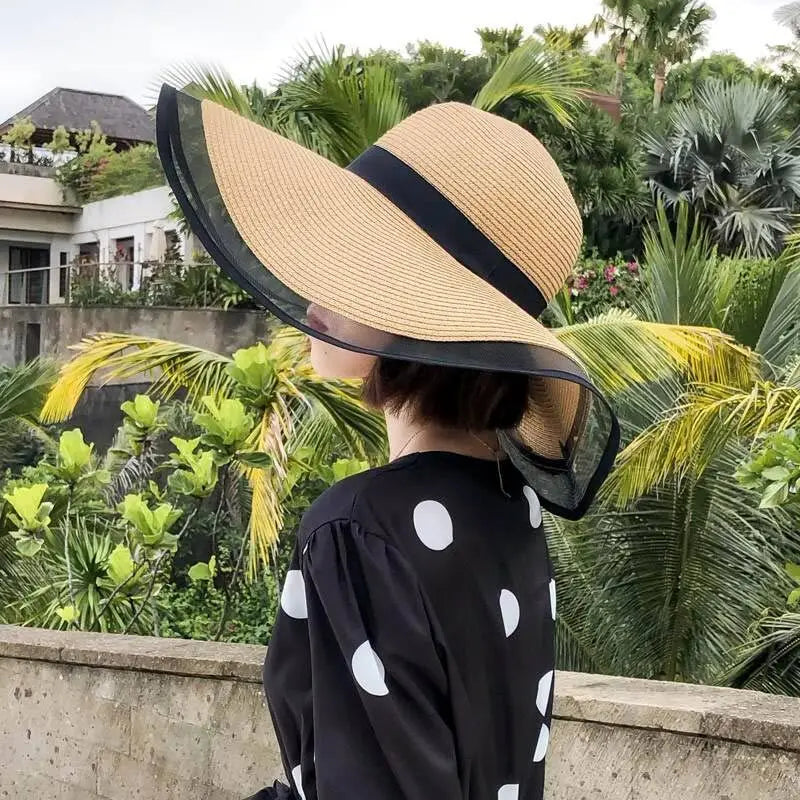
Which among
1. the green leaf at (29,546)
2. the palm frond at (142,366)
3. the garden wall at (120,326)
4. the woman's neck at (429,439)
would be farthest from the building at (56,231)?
the woman's neck at (429,439)

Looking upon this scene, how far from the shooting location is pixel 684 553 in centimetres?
370

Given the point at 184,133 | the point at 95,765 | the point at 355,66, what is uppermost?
the point at 355,66

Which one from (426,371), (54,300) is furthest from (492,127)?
(54,300)

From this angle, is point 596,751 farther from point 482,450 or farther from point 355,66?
point 355,66

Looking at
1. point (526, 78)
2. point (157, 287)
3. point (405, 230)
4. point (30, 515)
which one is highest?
point (526, 78)

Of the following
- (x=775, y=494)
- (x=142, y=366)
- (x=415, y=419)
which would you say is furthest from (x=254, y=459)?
(x=142, y=366)

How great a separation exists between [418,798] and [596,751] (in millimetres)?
1322

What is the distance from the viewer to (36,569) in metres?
4.83

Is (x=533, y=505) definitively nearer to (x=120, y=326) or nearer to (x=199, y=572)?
(x=199, y=572)

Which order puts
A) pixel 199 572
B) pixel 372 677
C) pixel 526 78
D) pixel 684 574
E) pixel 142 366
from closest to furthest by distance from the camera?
pixel 372 677
pixel 199 572
pixel 684 574
pixel 142 366
pixel 526 78

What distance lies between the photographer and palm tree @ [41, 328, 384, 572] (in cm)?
375

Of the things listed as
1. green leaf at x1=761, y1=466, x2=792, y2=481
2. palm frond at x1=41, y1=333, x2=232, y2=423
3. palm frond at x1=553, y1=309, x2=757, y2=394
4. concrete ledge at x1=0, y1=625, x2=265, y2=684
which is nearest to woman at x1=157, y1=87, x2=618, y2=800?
green leaf at x1=761, y1=466, x2=792, y2=481

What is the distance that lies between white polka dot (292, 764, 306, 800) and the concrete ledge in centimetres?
149

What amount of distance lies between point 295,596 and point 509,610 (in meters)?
0.24
